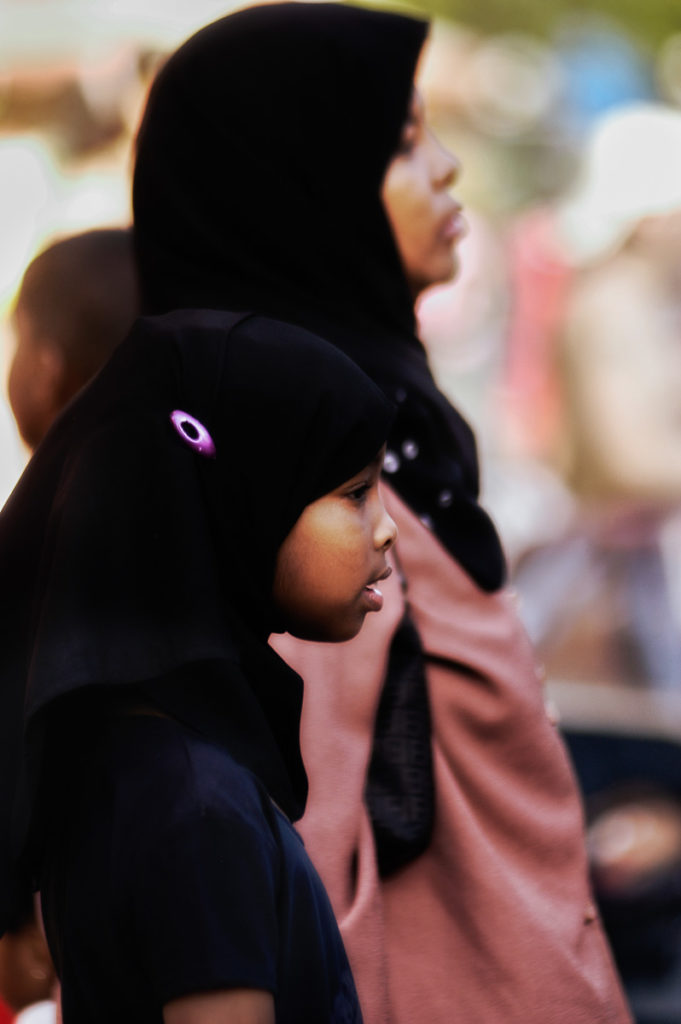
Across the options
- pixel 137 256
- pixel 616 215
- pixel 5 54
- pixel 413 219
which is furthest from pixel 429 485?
pixel 616 215

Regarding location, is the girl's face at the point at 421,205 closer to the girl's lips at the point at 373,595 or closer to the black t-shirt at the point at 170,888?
the girl's lips at the point at 373,595

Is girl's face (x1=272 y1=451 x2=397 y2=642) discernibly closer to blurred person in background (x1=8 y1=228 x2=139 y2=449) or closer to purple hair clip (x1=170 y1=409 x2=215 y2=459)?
purple hair clip (x1=170 y1=409 x2=215 y2=459)

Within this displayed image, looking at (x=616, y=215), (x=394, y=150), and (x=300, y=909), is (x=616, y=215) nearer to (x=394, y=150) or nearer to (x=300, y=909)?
(x=394, y=150)

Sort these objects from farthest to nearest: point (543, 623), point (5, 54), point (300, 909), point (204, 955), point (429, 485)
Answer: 1. point (543, 623)
2. point (5, 54)
3. point (429, 485)
4. point (300, 909)
5. point (204, 955)

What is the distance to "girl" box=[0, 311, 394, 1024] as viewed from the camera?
1114 millimetres

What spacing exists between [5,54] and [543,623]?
2922 mm

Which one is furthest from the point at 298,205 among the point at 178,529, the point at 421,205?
the point at 178,529

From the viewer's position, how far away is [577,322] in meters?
5.70

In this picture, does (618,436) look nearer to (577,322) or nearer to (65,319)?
(577,322)

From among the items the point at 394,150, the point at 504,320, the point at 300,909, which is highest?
the point at 394,150

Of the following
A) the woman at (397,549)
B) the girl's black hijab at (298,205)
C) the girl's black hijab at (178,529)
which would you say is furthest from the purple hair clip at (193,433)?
the girl's black hijab at (298,205)

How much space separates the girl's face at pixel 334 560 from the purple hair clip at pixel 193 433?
0.37ft

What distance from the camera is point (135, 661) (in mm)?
1163

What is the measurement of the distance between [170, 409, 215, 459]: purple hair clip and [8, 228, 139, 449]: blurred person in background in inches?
33.1
